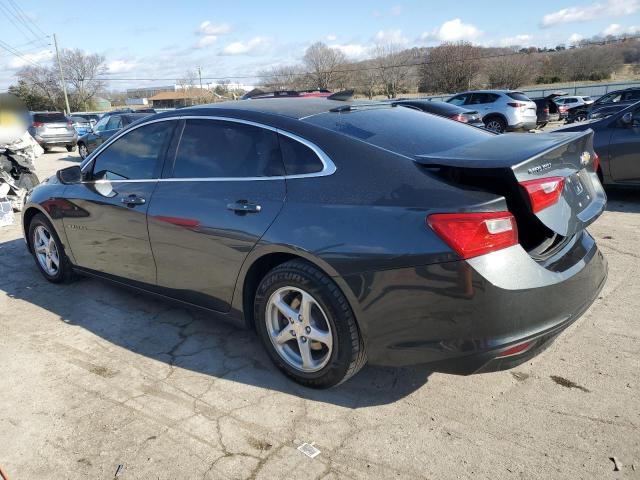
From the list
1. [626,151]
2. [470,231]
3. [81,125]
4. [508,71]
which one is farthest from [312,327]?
[508,71]

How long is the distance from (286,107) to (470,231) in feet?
5.32

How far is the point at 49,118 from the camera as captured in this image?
838 inches

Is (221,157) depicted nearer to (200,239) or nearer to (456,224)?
(200,239)

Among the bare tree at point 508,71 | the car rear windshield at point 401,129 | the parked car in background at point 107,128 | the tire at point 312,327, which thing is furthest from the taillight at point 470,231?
the bare tree at point 508,71

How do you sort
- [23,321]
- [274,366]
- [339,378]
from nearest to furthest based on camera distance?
[339,378]
[274,366]
[23,321]

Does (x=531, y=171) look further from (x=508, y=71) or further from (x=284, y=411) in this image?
(x=508, y=71)

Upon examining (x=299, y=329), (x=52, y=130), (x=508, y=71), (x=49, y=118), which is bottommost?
(x=299, y=329)

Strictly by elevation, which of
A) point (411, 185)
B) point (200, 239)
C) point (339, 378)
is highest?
point (411, 185)

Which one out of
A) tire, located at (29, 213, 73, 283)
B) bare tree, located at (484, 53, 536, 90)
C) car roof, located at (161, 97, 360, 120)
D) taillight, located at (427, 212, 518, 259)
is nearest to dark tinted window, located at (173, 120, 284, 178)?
car roof, located at (161, 97, 360, 120)

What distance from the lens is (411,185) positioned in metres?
2.53

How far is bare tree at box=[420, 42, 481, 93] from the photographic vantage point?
47969 millimetres

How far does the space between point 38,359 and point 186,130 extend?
6.32 ft

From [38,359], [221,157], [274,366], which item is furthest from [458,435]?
[38,359]

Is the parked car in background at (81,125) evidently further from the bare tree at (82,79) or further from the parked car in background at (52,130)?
the bare tree at (82,79)
